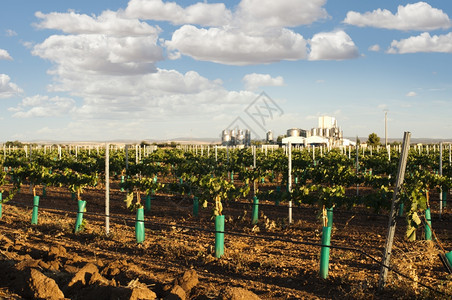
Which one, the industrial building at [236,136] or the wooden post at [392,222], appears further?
the industrial building at [236,136]

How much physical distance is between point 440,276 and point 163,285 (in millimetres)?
4247

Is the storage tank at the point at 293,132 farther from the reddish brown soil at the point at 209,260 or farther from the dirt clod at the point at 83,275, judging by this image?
the dirt clod at the point at 83,275

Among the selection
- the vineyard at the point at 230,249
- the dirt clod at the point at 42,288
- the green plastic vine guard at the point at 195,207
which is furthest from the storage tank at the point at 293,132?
the dirt clod at the point at 42,288

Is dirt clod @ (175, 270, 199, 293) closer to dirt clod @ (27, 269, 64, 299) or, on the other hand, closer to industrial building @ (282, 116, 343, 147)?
dirt clod @ (27, 269, 64, 299)

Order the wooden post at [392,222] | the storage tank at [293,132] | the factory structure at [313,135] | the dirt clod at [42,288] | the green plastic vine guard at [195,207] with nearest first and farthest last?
the dirt clod at [42,288] < the wooden post at [392,222] < the green plastic vine guard at [195,207] < the factory structure at [313,135] < the storage tank at [293,132]

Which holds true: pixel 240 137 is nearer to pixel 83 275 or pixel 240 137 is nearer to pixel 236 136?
pixel 236 136

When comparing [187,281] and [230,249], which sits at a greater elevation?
[187,281]

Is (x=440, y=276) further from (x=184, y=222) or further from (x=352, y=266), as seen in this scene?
(x=184, y=222)

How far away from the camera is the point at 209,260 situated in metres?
7.93

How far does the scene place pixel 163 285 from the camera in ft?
21.0

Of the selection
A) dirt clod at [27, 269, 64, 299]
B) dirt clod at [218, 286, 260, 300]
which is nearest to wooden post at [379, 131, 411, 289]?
dirt clod at [218, 286, 260, 300]

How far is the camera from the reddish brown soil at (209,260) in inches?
241

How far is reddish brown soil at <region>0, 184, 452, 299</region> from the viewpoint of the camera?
611 centimetres

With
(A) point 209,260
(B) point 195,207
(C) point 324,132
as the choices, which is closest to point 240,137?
(C) point 324,132
